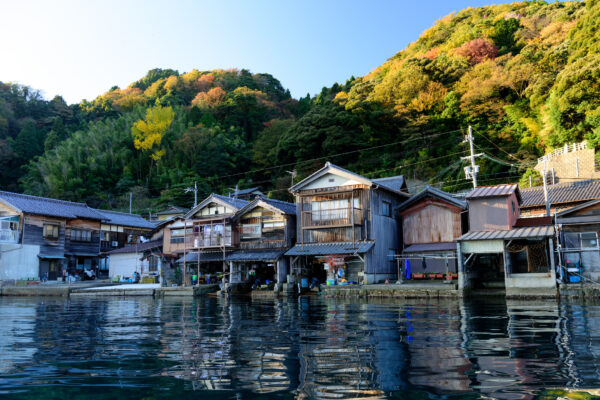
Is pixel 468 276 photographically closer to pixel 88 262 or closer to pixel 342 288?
pixel 342 288

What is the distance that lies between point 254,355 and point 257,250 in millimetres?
24365

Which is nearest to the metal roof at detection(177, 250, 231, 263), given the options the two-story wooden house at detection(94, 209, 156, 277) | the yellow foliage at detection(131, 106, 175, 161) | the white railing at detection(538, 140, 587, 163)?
the two-story wooden house at detection(94, 209, 156, 277)

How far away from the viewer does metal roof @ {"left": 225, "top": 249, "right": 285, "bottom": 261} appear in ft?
99.3

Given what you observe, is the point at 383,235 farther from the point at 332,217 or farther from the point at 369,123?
the point at 369,123

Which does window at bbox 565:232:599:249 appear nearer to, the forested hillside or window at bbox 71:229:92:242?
the forested hillside

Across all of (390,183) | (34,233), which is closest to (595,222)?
(390,183)

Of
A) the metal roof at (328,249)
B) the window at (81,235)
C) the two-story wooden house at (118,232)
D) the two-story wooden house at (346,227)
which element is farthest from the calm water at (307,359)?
the two-story wooden house at (118,232)

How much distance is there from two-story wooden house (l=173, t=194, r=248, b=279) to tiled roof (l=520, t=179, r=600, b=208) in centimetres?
2102

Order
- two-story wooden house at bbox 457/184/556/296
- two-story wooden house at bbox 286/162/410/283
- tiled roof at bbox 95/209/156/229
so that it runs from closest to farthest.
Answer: two-story wooden house at bbox 457/184/556/296
two-story wooden house at bbox 286/162/410/283
tiled roof at bbox 95/209/156/229

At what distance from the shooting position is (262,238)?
32.7m

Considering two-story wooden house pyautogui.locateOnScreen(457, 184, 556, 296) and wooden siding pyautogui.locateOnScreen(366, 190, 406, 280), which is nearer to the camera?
two-story wooden house pyautogui.locateOnScreen(457, 184, 556, 296)

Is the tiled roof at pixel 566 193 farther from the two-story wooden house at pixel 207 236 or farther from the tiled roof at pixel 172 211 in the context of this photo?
the tiled roof at pixel 172 211

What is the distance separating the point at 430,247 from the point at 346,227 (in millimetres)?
5482

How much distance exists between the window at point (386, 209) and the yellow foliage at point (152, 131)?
4167 cm
